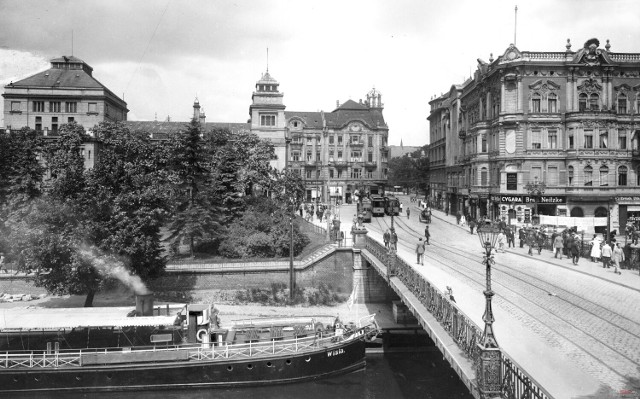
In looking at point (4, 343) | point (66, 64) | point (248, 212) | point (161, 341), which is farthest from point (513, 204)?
point (66, 64)

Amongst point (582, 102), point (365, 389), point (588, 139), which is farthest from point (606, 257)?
point (582, 102)

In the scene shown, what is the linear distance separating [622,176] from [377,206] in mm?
27753

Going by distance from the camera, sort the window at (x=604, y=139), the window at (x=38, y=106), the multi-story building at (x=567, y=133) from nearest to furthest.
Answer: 1. the multi-story building at (x=567, y=133)
2. the window at (x=604, y=139)
3. the window at (x=38, y=106)

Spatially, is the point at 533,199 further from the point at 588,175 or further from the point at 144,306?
the point at 144,306

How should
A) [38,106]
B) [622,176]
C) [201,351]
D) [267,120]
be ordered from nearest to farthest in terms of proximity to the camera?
1. [201,351]
2. [622,176]
3. [38,106]
4. [267,120]

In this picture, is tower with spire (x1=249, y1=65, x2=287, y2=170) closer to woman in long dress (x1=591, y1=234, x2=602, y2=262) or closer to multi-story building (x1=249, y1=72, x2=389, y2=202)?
multi-story building (x1=249, y1=72, x2=389, y2=202)

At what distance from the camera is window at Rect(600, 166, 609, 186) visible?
54719 millimetres

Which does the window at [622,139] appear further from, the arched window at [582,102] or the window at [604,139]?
the arched window at [582,102]

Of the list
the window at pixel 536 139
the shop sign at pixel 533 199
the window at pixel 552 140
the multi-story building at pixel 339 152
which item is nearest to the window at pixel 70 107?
the multi-story building at pixel 339 152

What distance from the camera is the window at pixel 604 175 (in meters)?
54.7

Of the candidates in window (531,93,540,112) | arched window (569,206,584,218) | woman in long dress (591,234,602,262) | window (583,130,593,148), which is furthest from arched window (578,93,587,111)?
woman in long dress (591,234,602,262)

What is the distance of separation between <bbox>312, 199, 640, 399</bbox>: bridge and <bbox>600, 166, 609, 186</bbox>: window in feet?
73.2

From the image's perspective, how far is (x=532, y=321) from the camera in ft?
66.5

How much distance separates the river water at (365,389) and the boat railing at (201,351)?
171 centimetres
